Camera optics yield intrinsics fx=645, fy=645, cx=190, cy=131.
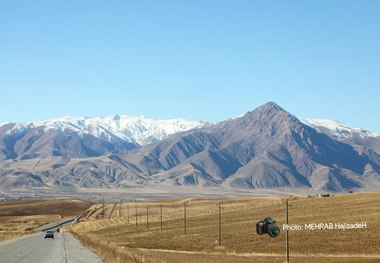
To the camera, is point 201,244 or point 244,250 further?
point 201,244

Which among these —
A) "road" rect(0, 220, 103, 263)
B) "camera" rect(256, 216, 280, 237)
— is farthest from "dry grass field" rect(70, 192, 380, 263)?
"camera" rect(256, 216, 280, 237)

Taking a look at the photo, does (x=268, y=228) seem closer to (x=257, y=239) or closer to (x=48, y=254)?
(x=48, y=254)

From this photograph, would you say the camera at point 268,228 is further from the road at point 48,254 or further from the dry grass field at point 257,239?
the road at point 48,254

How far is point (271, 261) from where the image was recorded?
53062mm

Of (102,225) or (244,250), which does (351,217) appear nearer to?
(244,250)

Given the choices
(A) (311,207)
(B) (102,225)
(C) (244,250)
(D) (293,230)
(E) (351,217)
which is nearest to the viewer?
(C) (244,250)

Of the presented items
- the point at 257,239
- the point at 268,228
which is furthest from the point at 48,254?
the point at 268,228

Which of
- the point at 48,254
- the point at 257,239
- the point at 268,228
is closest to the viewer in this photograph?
the point at 268,228

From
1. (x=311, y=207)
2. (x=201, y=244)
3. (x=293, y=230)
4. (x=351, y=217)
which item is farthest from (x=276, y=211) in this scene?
(x=201, y=244)

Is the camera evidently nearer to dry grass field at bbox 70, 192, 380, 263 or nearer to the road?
dry grass field at bbox 70, 192, 380, 263

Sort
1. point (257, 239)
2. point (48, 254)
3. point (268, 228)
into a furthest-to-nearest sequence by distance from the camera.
→ 1. point (257, 239)
2. point (48, 254)
3. point (268, 228)

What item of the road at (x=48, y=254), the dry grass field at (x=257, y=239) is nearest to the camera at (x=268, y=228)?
the dry grass field at (x=257, y=239)

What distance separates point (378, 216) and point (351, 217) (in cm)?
628

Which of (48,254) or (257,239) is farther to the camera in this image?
Result: (257,239)
